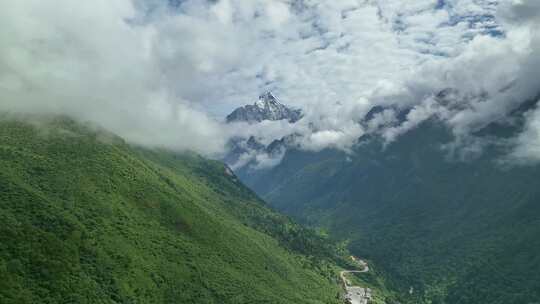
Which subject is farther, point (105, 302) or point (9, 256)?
point (105, 302)

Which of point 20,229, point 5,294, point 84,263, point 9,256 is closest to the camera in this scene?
point 5,294

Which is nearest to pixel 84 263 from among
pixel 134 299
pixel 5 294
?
pixel 134 299

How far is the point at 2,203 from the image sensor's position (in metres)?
191

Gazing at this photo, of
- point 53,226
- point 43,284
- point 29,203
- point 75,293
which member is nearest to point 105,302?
point 75,293

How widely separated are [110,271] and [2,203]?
4666cm

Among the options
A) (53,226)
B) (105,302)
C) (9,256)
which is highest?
(53,226)

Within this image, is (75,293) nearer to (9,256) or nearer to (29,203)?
(9,256)

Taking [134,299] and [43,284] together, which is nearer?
[43,284]

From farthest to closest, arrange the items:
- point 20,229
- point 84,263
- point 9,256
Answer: point 84,263
point 20,229
point 9,256

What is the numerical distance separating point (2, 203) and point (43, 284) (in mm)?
39037

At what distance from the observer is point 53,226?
642ft

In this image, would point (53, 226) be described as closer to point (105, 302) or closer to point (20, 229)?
point (20, 229)

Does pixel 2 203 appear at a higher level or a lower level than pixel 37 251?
higher

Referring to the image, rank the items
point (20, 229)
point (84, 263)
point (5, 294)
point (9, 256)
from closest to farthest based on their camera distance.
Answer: point (5, 294) → point (9, 256) → point (20, 229) → point (84, 263)
